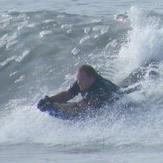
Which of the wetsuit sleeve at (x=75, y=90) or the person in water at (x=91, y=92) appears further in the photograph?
the wetsuit sleeve at (x=75, y=90)

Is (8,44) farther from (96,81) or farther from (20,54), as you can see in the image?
(96,81)

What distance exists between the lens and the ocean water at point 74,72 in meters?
11.0

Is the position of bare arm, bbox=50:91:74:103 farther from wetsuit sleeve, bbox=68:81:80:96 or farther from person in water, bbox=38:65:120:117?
person in water, bbox=38:65:120:117

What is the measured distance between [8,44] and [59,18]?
193cm

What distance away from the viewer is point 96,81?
12953mm

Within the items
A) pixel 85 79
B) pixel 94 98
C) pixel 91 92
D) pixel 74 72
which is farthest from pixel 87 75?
pixel 74 72

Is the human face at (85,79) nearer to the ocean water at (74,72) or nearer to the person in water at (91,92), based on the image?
the person in water at (91,92)

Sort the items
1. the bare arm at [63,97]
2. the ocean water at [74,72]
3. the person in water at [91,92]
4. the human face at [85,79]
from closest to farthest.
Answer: the ocean water at [74,72], the person in water at [91,92], the human face at [85,79], the bare arm at [63,97]

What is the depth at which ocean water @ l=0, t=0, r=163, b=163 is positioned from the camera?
11.0m

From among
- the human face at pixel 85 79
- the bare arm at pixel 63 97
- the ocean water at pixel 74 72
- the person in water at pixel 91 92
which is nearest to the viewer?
the ocean water at pixel 74 72

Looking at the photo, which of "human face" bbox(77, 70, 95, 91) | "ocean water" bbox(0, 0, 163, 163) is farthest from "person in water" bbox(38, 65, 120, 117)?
"ocean water" bbox(0, 0, 163, 163)

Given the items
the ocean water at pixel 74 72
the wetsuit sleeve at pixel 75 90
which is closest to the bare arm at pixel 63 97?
the wetsuit sleeve at pixel 75 90

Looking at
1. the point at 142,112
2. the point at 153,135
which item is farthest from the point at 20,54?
the point at 153,135

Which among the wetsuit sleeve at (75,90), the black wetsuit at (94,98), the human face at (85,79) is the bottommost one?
the black wetsuit at (94,98)
